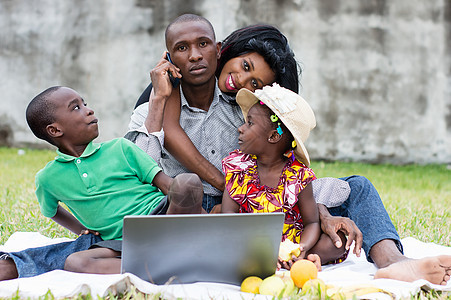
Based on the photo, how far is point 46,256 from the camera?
8.83 feet

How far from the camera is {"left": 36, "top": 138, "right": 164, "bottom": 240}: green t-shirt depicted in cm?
270

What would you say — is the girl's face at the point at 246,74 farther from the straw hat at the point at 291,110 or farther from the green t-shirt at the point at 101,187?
the green t-shirt at the point at 101,187

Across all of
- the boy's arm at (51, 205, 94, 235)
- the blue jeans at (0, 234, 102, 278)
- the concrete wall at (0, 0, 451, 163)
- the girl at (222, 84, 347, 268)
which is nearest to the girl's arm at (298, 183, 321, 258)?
the girl at (222, 84, 347, 268)

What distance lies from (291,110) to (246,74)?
47cm

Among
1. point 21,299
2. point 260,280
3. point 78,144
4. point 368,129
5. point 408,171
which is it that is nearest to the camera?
point 21,299

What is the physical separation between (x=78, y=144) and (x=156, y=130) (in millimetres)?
447

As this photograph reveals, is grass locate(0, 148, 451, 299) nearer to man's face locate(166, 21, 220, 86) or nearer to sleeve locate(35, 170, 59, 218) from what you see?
sleeve locate(35, 170, 59, 218)

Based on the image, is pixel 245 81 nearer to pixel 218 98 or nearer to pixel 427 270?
pixel 218 98

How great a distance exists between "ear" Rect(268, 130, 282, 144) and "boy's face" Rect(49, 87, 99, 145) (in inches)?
35.5

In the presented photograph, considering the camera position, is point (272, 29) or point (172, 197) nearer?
point (172, 197)

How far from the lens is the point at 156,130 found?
3.04 metres

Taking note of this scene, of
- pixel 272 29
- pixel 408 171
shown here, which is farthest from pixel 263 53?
pixel 408 171

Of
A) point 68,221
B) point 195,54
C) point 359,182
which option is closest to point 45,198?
point 68,221

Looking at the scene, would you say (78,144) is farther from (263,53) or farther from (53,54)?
(53,54)
